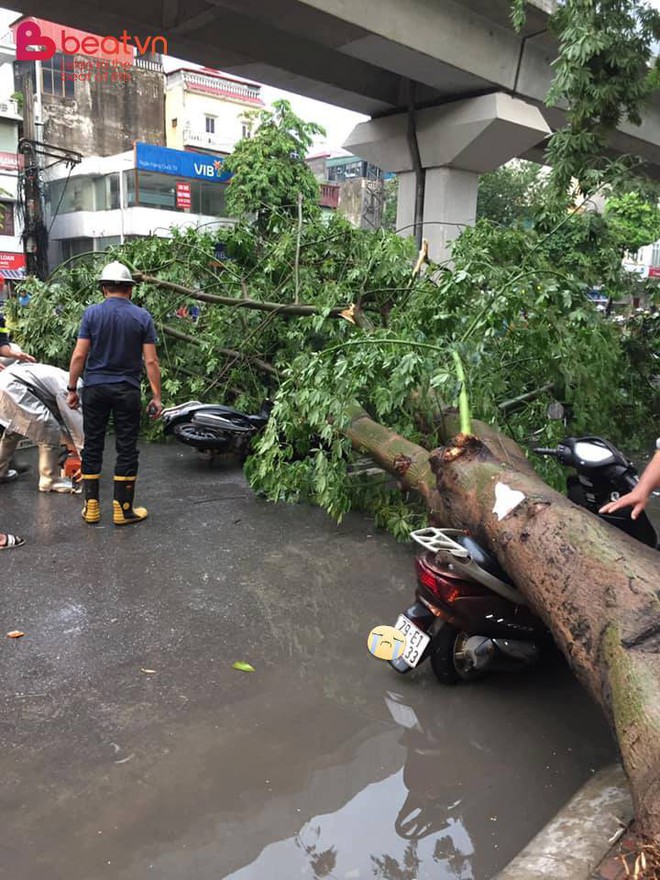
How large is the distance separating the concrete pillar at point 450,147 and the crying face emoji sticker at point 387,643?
9.36 m

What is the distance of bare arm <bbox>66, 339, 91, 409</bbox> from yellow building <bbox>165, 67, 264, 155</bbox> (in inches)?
1373

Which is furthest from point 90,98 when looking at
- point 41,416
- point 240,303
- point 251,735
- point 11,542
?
point 251,735

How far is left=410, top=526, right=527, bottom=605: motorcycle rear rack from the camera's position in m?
3.00

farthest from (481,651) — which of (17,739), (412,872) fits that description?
(17,739)

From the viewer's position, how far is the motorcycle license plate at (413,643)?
10.2 ft

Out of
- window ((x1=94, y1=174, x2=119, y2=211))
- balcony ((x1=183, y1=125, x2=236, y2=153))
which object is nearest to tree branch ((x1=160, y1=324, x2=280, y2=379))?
window ((x1=94, y1=174, x2=119, y2=211))

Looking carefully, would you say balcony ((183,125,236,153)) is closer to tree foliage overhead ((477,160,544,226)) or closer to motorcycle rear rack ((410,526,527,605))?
tree foliage overhead ((477,160,544,226))

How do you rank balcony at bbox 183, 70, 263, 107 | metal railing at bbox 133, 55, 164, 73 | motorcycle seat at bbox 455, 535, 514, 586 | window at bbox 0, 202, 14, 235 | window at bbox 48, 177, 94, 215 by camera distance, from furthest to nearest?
balcony at bbox 183, 70, 263, 107 < metal railing at bbox 133, 55, 164, 73 < window at bbox 48, 177, 94, 215 < window at bbox 0, 202, 14, 235 < motorcycle seat at bbox 455, 535, 514, 586

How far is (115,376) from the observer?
5.17m

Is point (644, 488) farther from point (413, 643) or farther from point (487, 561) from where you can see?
point (413, 643)

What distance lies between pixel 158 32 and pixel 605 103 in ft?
19.5

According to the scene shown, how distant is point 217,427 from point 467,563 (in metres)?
4.12

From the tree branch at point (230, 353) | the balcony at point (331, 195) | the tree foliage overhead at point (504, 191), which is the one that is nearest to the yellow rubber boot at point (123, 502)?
the tree branch at point (230, 353)

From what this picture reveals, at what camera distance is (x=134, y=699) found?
3105mm
